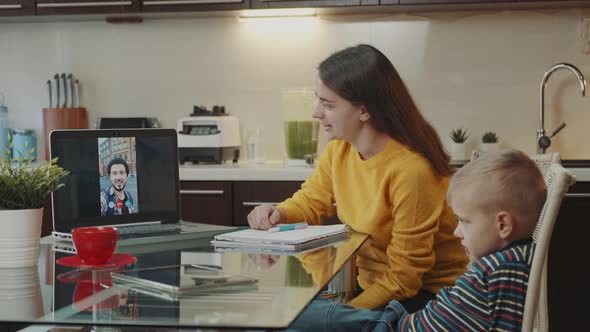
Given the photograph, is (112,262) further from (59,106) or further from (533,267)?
(59,106)

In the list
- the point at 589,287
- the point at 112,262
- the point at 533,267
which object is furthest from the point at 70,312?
the point at 589,287

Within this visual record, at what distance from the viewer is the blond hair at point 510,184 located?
1613 millimetres

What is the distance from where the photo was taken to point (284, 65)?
4.05 m

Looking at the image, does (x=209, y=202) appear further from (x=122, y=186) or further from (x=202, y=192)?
(x=122, y=186)

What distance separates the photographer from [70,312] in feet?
4.55

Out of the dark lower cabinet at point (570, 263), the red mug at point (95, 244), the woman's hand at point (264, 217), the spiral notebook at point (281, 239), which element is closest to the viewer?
the red mug at point (95, 244)

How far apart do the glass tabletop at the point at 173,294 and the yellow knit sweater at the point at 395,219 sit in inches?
8.0

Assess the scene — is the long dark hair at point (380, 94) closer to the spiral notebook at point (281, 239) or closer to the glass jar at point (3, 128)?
the spiral notebook at point (281, 239)

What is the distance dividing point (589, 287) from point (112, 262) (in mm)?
2232

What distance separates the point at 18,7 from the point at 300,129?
4.55 feet

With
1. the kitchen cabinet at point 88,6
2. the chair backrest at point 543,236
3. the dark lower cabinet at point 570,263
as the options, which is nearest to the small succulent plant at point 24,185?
the chair backrest at point 543,236

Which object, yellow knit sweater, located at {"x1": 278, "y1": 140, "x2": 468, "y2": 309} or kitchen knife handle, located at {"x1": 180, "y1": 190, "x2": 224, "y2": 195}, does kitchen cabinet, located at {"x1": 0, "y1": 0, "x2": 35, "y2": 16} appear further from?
yellow knit sweater, located at {"x1": 278, "y1": 140, "x2": 468, "y2": 309}

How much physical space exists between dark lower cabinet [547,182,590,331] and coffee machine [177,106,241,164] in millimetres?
1477

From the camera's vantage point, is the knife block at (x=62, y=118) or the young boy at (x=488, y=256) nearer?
the young boy at (x=488, y=256)
